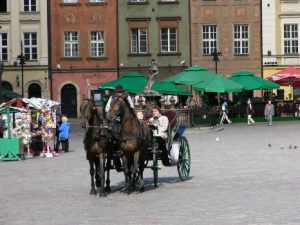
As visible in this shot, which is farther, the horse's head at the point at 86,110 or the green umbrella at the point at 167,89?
the green umbrella at the point at 167,89

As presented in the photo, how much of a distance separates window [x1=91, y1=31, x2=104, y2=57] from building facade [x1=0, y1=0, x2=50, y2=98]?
315 centimetres

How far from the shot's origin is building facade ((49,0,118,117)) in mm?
58031

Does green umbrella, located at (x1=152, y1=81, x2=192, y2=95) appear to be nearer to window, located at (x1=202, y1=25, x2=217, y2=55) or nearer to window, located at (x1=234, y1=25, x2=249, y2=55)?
window, located at (x1=202, y1=25, x2=217, y2=55)

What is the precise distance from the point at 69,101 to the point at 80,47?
372cm

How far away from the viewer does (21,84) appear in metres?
57.7

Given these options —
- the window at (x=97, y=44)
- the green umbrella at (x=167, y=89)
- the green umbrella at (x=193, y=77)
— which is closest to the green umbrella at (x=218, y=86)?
the green umbrella at (x=193, y=77)

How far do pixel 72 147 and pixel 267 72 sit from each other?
28519 millimetres

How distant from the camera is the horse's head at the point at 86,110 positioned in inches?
616

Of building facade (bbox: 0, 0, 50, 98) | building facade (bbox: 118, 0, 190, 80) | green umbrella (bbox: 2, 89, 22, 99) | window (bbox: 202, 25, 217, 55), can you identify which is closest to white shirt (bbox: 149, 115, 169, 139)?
green umbrella (bbox: 2, 89, 22, 99)

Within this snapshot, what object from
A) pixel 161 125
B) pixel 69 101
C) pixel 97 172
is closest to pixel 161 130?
pixel 161 125

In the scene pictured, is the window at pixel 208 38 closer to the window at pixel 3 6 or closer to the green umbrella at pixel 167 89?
the window at pixel 3 6

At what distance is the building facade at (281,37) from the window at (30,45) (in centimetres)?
1528

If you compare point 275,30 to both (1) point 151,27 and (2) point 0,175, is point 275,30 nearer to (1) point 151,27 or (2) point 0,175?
(1) point 151,27

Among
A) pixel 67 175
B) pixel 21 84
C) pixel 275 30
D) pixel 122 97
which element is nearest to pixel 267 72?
pixel 275 30
